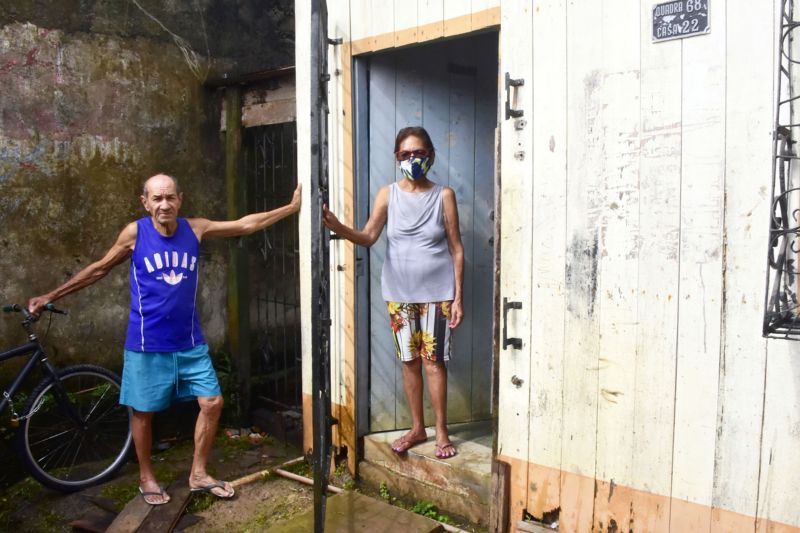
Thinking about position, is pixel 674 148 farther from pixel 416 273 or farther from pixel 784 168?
pixel 416 273

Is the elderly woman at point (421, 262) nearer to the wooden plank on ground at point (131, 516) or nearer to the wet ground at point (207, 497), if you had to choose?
the wet ground at point (207, 497)

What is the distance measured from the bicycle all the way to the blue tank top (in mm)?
635

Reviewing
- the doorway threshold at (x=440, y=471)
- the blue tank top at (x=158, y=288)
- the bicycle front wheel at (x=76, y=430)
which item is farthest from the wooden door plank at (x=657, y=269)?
the bicycle front wheel at (x=76, y=430)

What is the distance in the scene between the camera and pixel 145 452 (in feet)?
13.8

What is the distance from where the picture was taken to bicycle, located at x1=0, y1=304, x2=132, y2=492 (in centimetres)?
438

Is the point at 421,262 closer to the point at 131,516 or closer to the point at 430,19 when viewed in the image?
the point at 430,19

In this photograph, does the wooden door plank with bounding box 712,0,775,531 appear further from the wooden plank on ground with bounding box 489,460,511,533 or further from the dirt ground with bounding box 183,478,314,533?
the dirt ground with bounding box 183,478,314,533

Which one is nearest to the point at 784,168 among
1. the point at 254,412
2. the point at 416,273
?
the point at 416,273

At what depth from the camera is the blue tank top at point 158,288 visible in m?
3.97

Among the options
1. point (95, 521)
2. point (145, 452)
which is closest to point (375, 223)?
point (145, 452)

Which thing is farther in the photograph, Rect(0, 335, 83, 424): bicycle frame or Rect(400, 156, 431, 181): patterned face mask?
Rect(0, 335, 83, 424): bicycle frame

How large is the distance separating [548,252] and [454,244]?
839 mm

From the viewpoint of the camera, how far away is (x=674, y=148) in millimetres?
2926

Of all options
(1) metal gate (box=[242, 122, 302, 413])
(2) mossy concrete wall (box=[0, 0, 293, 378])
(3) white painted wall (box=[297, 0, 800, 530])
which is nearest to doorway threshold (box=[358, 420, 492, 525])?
(3) white painted wall (box=[297, 0, 800, 530])
